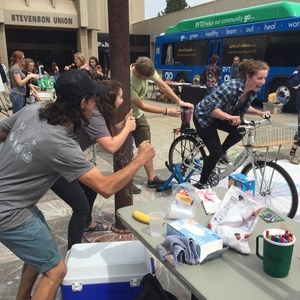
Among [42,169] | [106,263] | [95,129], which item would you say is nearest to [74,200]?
[95,129]

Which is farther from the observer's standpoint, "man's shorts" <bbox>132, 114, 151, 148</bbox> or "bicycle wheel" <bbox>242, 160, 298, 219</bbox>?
"man's shorts" <bbox>132, 114, 151, 148</bbox>

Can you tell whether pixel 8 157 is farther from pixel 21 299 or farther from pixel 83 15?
pixel 83 15

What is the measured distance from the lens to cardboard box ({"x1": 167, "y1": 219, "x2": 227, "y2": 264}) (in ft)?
4.99

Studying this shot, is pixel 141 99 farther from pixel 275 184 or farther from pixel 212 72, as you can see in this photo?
pixel 212 72

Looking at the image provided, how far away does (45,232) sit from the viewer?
1.83 meters

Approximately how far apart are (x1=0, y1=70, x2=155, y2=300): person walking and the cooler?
0.09 meters

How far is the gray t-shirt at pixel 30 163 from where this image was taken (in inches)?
66.0

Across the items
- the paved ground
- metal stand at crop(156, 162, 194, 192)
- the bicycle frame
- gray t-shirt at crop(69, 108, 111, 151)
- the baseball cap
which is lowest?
the paved ground

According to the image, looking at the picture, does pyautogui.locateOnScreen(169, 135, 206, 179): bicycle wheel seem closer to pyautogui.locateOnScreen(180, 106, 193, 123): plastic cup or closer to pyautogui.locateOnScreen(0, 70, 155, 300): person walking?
pyautogui.locateOnScreen(180, 106, 193, 123): plastic cup

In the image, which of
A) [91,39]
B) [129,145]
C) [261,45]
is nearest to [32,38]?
[91,39]

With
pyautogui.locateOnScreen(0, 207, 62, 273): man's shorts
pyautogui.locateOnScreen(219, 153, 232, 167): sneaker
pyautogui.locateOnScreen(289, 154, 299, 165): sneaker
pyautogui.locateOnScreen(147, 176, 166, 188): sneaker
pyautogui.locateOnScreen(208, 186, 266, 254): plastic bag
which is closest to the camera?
pyautogui.locateOnScreen(208, 186, 266, 254): plastic bag

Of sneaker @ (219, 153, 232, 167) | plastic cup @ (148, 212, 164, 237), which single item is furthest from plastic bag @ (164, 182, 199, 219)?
sneaker @ (219, 153, 232, 167)

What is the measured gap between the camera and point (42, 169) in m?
1.72

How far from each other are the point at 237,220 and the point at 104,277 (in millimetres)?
854
